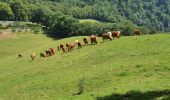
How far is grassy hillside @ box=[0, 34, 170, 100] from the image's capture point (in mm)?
29250

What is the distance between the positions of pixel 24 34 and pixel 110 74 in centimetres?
9104

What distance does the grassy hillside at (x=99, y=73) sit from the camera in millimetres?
29250

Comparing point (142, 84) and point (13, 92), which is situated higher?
point (142, 84)

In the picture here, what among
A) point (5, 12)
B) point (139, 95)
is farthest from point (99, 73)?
point (5, 12)

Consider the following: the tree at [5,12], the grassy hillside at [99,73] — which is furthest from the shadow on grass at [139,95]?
the tree at [5,12]

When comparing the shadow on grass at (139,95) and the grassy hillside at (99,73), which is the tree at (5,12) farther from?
the shadow on grass at (139,95)

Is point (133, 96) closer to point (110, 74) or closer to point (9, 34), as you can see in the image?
point (110, 74)

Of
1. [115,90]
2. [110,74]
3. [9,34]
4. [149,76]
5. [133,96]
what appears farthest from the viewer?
[9,34]

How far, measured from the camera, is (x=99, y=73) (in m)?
37.2

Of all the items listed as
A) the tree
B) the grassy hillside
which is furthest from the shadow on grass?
the tree

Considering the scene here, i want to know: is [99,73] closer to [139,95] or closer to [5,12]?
[139,95]

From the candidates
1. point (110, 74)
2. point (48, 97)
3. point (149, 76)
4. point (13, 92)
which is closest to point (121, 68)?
point (110, 74)

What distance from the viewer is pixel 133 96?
2652cm

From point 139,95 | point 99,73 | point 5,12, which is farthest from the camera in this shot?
point 5,12
